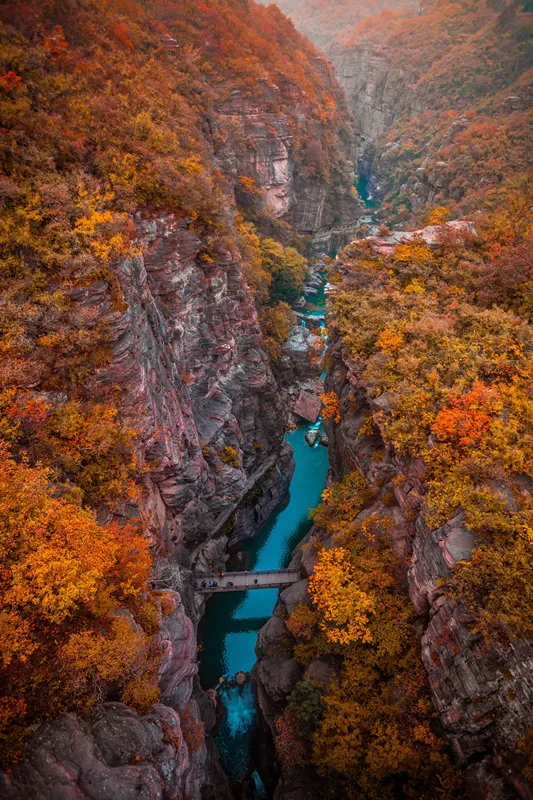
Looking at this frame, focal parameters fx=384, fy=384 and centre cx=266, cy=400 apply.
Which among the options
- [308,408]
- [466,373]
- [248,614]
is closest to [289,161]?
[308,408]

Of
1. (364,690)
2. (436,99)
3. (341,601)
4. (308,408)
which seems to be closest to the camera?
(364,690)

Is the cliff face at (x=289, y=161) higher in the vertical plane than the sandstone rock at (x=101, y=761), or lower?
higher

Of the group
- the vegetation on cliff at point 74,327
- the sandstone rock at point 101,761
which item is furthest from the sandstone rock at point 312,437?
the sandstone rock at point 101,761

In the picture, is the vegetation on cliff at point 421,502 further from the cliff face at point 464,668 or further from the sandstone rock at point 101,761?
the sandstone rock at point 101,761

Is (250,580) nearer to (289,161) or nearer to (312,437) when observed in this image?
(312,437)

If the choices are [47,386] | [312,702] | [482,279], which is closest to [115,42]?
[47,386]

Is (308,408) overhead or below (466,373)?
below
